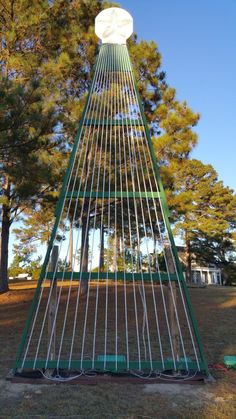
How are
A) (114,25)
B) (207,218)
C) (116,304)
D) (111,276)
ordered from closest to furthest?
(111,276) < (116,304) < (114,25) < (207,218)

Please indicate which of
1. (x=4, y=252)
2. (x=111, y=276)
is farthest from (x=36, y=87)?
(x=4, y=252)

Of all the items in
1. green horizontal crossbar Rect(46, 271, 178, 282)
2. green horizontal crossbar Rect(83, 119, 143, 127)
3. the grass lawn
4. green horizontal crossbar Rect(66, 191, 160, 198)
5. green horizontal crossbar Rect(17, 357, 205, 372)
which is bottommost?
the grass lawn

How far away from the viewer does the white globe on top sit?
409 cm

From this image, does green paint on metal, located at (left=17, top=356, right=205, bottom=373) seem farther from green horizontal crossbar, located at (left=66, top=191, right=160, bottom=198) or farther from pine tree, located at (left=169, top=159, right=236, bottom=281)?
pine tree, located at (left=169, top=159, right=236, bottom=281)

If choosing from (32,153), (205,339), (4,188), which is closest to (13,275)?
(4,188)

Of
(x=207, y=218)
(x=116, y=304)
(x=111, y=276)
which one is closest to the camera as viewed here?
(x=111, y=276)

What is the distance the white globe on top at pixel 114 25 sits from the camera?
4.09 m

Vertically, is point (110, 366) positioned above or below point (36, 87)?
below

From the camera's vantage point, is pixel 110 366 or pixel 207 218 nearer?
pixel 110 366

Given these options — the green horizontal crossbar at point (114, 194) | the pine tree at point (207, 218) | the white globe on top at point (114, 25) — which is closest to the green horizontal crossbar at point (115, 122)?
the green horizontal crossbar at point (114, 194)

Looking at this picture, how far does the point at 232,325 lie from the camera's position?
4.77 metres

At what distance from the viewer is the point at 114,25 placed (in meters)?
4.12

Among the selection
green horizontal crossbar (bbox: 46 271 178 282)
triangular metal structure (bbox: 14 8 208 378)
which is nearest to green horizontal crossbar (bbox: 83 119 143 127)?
triangular metal structure (bbox: 14 8 208 378)

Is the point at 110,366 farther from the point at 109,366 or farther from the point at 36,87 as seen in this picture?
the point at 36,87
